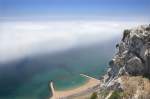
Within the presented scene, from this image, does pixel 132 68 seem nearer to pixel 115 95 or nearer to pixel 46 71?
pixel 115 95

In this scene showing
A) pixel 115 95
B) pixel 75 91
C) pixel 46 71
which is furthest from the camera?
pixel 46 71

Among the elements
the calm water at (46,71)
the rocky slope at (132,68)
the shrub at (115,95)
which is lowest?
the shrub at (115,95)

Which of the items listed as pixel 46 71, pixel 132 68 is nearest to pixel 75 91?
pixel 46 71

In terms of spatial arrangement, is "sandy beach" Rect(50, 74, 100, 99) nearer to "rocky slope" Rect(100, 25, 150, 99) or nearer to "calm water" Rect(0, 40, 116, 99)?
"calm water" Rect(0, 40, 116, 99)

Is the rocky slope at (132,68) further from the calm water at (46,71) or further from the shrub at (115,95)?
the calm water at (46,71)

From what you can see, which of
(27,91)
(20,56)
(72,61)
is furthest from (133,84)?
(20,56)

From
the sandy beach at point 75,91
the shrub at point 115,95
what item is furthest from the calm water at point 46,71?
the shrub at point 115,95
